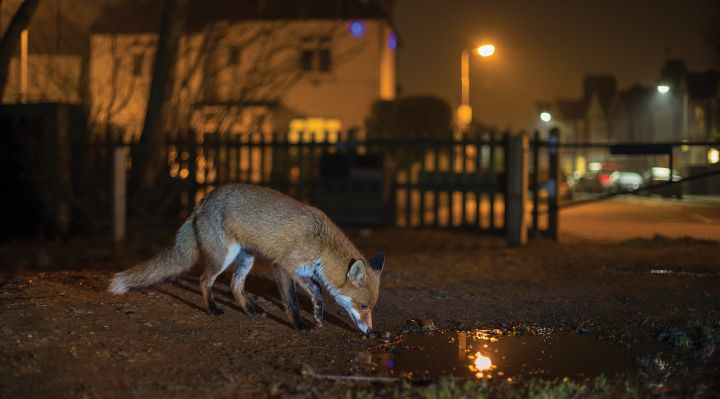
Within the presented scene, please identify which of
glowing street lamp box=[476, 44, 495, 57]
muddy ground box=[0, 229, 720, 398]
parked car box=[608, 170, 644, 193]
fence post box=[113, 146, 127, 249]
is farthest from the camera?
parked car box=[608, 170, 644, 193]

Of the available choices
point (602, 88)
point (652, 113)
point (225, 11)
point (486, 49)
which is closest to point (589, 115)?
point (602, 88)

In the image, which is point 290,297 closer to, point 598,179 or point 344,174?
point 344,174

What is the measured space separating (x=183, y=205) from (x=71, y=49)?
202 inches

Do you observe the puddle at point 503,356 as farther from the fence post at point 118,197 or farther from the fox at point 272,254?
the fence post at point 118,197

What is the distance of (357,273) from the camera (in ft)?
22.9

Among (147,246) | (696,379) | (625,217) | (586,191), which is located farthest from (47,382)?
(586,191)

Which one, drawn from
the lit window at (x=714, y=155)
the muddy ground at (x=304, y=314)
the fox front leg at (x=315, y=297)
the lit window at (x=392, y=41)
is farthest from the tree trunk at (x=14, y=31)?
the lit window at (x=392, y=41)

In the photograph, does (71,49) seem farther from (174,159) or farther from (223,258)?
(223,258)

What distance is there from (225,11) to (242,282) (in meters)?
11.3

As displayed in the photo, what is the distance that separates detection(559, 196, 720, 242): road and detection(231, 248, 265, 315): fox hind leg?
911cm

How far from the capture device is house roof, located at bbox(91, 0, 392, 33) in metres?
17.7

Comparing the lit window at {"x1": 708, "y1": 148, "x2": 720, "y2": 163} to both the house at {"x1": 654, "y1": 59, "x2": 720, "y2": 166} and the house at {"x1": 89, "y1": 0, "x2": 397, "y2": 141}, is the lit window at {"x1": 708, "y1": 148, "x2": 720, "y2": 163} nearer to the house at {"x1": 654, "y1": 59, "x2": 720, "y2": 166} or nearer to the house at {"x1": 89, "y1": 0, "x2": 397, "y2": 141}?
the house at {"x1": 654, "y1": 59, "x2": 720, "y2": 166}

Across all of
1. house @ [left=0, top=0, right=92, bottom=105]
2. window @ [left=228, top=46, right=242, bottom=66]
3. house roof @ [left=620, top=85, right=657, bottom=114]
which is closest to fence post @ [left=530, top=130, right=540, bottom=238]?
window @ [left=228, top=46, right=242, bottom=66]

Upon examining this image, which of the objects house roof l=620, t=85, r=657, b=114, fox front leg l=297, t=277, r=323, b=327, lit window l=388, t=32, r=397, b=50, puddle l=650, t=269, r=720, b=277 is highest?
lit window l=388, t=32, r=397, b=50
